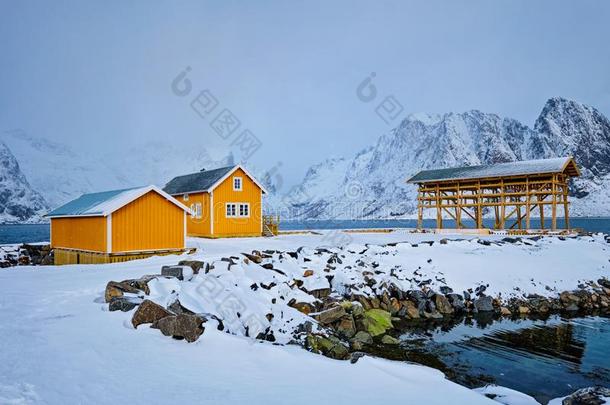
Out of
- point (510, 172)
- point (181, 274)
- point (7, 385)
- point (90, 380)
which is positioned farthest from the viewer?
point (510, 172)

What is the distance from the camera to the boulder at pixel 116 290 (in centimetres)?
1059

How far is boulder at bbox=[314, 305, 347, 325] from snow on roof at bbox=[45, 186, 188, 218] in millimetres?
12204

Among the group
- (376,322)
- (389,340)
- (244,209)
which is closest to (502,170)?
(244,209)

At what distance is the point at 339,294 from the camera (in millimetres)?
15477

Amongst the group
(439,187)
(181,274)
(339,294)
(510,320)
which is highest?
(439,187)

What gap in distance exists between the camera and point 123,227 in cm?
2061

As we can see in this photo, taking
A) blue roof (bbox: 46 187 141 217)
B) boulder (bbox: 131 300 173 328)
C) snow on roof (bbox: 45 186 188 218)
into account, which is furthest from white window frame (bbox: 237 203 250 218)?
boulder (bbox: 131 300 173 328)

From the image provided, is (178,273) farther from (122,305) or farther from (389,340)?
(389,340)

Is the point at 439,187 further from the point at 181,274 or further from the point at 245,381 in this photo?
the point at 245,381

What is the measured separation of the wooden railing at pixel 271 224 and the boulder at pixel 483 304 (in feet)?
69.0

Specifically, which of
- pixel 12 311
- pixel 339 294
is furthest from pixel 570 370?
pixel 12 311

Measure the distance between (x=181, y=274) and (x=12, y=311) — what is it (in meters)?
4.49

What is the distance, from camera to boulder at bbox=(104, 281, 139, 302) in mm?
10586

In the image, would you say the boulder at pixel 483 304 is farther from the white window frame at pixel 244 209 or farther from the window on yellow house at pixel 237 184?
the window on yellow house at pixel 237 184
